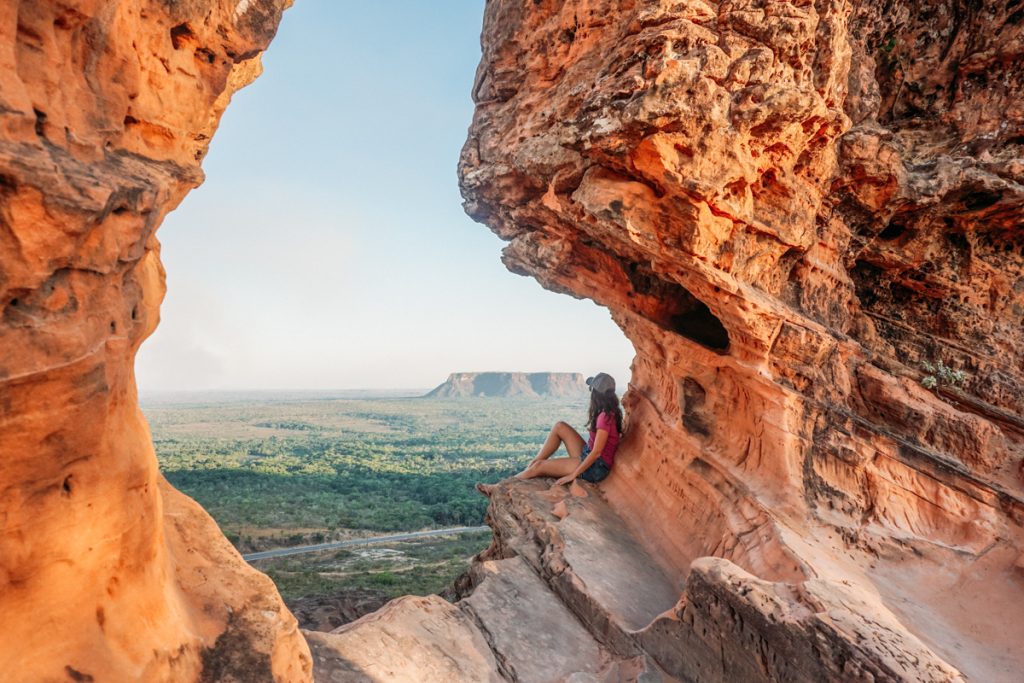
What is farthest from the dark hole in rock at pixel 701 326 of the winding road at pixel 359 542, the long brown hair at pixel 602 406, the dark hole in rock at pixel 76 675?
the winding road at pixel 359 542

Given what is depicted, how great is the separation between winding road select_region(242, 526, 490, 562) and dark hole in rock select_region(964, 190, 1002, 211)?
25060mm

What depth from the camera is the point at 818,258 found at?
8.77 m

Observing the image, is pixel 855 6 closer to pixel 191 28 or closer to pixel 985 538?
pixel 985 538

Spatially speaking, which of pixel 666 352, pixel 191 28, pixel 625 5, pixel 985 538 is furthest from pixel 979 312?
pixel 191 28

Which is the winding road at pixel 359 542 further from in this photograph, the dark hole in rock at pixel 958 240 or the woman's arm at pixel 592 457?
the dark hole in rock at pixel 958 240

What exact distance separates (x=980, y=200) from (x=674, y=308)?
4.75m

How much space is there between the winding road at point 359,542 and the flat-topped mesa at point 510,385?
138637mm

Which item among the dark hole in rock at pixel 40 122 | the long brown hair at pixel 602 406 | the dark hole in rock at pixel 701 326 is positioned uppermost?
the dark hole in rock at pixel 40 122

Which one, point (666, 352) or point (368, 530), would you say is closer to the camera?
point (666, 352)

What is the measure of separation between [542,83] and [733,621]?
8.85 m

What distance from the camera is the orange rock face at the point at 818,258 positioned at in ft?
23.5

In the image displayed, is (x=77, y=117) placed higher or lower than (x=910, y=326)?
higher

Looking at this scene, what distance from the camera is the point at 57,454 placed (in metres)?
3.28

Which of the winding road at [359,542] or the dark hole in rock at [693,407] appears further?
the winding road at [359,542]
